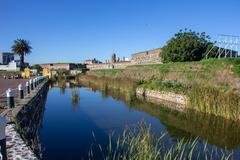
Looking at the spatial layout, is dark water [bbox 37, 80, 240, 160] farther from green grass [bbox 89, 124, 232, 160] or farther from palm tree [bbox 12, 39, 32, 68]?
palm tree [bbox 12, 39, 32, 68]

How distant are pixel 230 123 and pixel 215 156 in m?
4.62

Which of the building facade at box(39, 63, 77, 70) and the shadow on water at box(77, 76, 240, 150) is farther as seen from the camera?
the building facade at box(39, 63, 77, 70)

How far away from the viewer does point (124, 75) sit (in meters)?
38.7

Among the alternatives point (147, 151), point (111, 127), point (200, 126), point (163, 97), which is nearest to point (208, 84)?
point (163, 97)

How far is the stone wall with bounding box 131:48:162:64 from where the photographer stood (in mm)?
45453

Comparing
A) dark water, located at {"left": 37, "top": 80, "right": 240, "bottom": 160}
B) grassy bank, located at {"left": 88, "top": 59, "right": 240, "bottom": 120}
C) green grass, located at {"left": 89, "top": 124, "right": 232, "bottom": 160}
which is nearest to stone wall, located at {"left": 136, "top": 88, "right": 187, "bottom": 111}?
grassy bank, located at {"left": 88, "top": 59, "right": 240, "bottom": 120}

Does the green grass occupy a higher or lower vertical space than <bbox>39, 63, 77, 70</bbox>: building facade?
lower

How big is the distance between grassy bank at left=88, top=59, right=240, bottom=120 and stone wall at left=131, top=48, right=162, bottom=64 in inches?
690

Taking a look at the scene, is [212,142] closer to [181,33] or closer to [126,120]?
[126,120]

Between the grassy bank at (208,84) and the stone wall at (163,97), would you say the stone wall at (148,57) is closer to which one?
the grassy bank at (208,84)

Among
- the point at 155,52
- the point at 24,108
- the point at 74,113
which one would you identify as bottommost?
the point at 74,113

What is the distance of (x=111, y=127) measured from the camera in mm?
12703

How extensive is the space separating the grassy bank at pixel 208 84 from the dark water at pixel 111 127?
2.16ft

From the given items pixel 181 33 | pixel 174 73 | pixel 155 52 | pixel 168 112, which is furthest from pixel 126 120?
pixel 155 52
